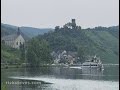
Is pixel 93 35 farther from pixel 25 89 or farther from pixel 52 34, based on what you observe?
pixel 25 89

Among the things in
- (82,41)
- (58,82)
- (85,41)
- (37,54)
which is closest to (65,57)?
(85,41)

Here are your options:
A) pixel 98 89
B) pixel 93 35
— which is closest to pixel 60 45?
pixel 93 35

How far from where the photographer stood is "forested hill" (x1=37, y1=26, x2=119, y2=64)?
62.2 m

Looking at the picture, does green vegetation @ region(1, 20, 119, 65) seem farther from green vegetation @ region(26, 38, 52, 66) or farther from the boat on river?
the boat on river

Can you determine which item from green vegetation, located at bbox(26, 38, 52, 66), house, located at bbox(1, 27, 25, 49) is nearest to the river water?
green vegetation, located at bbox(26, 38, 52, 66)

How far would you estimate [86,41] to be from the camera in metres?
70.3

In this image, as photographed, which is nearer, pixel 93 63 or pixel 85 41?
pixel 93 63

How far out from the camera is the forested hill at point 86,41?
204 feet

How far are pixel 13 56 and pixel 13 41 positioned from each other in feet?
43.1

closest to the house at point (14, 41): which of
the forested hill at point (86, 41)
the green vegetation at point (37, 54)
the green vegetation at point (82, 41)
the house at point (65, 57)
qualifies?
the green vegetation at point (82, 41)

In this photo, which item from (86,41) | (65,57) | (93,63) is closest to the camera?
(93,63)

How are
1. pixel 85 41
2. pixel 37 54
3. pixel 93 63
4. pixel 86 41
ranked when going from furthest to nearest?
pixel 86 41, pixel 85 41, pixel 93 63, pixel 37 54

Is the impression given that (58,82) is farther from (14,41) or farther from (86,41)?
(86,41)

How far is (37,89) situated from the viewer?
17.2 meters
